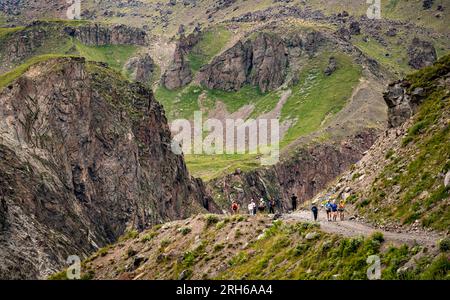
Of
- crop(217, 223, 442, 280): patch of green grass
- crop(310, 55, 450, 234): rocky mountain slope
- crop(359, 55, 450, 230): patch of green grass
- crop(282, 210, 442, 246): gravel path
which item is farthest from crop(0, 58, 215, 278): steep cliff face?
crop(359, 55, 450, 230): patch of green grass

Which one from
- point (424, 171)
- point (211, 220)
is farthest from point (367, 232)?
point (211, 220)

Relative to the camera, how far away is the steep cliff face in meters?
130

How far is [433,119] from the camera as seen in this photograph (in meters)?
66.8

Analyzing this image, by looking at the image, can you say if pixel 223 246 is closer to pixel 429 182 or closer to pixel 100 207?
pixel 429 182

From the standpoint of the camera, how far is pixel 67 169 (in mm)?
166875

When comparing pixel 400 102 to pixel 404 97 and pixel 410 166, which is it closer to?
pixel 404 97

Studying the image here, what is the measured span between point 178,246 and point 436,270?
28399 millimetres

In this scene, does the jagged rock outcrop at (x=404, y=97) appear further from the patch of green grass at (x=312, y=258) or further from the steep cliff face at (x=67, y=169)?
the steep cliff face at (x=67, y=169)

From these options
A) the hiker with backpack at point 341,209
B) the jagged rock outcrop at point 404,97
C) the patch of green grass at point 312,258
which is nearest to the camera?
the patch of green grass at point 312,258

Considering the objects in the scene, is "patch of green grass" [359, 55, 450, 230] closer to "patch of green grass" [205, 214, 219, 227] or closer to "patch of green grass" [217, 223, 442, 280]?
"patch of green grass" [217, 223, 442, 280]

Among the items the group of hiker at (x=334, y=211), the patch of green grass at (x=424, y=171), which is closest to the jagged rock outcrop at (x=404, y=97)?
the patch of green grass at (x=424, y=171)

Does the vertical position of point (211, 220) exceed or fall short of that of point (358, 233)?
it falls short

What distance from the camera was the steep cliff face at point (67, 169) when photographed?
130 meters

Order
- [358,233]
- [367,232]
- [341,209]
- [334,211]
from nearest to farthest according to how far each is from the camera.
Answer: [358,233]
[367,232]
[334,211]
[341,209]
